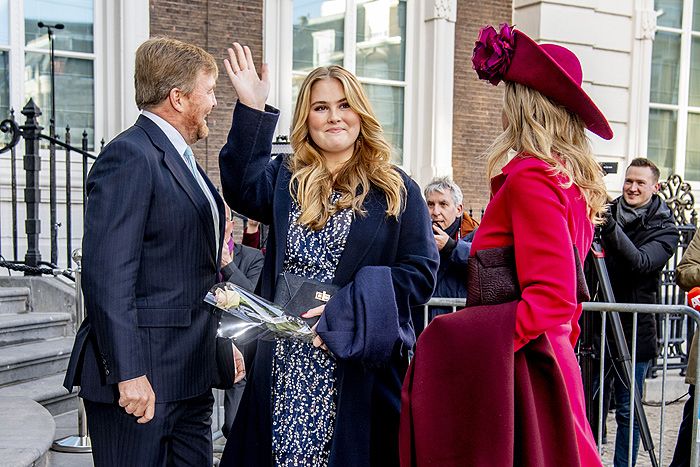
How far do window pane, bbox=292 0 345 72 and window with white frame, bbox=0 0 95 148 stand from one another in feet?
8.67

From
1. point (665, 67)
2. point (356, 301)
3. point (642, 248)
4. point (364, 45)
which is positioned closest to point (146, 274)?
point (356, 301)

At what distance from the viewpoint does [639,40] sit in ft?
38.9

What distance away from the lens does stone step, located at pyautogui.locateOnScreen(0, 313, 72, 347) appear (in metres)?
5.66

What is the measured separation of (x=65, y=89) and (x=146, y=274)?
7128 mm

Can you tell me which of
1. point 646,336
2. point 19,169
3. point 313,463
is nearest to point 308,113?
point 313,463

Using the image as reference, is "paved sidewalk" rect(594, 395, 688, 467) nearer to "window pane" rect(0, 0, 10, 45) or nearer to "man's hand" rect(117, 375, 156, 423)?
"man's hand" rect(117, 375, 156, 423)

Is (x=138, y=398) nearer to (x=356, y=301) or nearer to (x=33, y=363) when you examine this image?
(x=356, y=301)

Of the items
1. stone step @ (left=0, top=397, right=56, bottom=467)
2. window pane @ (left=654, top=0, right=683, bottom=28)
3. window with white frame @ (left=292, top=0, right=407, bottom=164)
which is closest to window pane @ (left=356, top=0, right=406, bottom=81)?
window with white frame @ (left=292, top=0, right=407, bottom=164)

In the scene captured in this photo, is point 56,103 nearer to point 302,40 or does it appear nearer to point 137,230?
point 302,40

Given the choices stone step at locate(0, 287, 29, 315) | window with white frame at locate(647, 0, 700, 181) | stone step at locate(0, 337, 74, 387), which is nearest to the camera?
stone step at locate(0, 337, 74, 387)

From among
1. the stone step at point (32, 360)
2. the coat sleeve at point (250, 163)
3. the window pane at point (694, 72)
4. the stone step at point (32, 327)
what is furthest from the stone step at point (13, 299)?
the window pane at point (694, 72)

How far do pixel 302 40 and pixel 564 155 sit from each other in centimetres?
817

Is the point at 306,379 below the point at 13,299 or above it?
above

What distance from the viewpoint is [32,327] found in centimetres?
593
